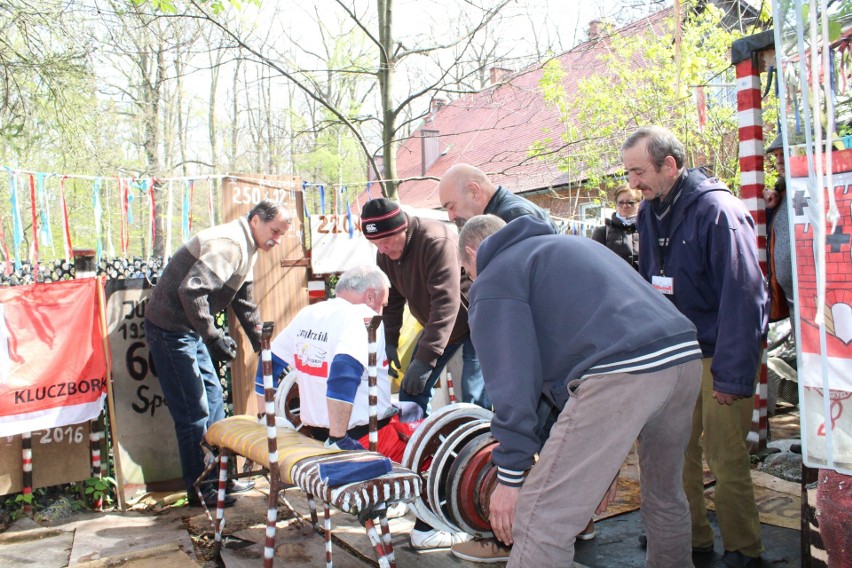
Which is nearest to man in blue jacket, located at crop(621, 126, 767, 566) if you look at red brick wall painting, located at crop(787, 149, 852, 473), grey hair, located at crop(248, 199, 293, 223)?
red brick wall painting, located at crop(787, 149, 852, 473)

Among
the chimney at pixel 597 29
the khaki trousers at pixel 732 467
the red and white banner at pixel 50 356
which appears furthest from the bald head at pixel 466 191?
the chimney at pixel 597 29

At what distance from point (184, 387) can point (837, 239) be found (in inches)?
161

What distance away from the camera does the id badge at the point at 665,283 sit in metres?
3.33

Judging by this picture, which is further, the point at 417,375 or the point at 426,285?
the point at 426,285

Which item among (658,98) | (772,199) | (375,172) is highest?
(658,98)

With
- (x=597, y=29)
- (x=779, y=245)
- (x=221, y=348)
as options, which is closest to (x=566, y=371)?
(x=779, y=245)

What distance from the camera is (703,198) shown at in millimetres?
3191

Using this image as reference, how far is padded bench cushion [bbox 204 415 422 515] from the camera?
9.19 ft

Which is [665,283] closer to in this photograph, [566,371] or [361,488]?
[566,371]

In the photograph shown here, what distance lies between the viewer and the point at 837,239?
1.85m

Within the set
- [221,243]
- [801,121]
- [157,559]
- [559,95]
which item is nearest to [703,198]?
[801,121]

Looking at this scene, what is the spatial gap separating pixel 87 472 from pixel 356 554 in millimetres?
2365

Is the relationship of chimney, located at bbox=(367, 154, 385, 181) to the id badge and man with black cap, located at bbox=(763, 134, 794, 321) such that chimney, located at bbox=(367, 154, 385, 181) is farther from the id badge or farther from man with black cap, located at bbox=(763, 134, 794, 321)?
the id badge

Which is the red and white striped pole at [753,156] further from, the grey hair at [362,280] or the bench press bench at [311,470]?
the bench press bench at [311,470]
